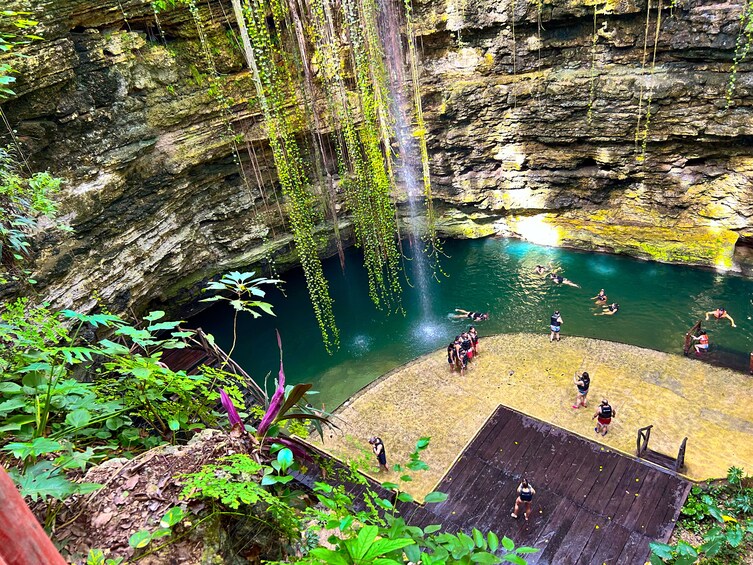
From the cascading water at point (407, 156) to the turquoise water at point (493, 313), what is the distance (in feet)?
1.49

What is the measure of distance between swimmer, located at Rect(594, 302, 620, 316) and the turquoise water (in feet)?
0.45

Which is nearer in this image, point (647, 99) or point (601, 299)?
point (647, 99)

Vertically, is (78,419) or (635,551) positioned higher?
(78,419)

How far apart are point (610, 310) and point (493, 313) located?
2.78 meters

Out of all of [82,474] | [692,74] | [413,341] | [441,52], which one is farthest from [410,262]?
[82,474]

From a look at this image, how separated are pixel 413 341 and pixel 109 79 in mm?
8275

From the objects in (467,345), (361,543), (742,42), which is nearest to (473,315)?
(467,345)

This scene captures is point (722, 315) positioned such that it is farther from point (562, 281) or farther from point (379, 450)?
point (379, 450)

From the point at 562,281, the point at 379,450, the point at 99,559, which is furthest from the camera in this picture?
the point at 562,281

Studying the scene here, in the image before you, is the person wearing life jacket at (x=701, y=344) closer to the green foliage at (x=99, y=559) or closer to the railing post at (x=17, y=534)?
the green foliage at (x=99, y=559)

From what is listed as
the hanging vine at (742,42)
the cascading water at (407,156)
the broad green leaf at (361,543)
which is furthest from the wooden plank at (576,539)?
the hanging vine at (742,42)

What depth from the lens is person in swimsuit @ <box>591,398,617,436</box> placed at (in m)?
6.85

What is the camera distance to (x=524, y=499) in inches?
226

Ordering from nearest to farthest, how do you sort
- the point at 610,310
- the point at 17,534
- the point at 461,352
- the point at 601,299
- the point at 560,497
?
the point at 17,534 < the point at 560,497 < the point at 461,352 < the point at 610,310 < the point at 601,299
